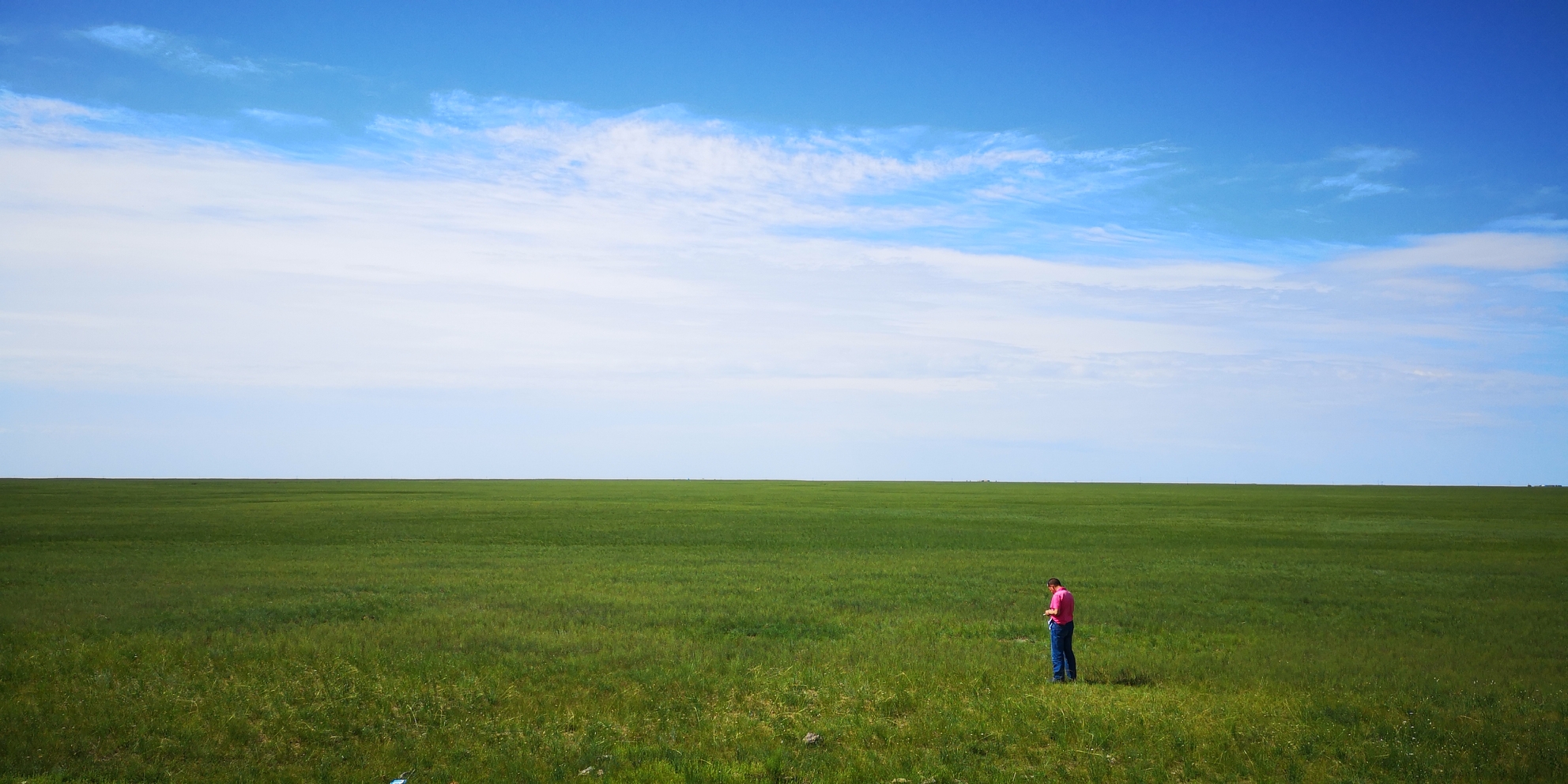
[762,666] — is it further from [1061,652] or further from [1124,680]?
[1124,680]

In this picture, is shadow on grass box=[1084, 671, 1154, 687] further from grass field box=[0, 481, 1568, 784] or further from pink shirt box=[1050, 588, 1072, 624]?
pink shirt box=[1050, 588, 1072, 624]

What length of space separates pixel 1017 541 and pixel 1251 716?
43.9 m

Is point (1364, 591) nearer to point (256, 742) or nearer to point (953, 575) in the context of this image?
point (953, 575)

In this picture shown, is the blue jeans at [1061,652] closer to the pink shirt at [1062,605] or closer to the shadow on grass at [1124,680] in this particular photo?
the pink shirt at [1062,605]

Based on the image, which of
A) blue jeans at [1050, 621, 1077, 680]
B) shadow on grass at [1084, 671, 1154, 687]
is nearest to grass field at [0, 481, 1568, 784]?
shadow on grass at [1084, 671, 1154, 687]

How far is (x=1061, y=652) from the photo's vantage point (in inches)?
861

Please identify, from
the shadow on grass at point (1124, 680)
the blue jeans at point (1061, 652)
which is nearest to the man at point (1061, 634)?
the blue jeans at point (1061, 652)

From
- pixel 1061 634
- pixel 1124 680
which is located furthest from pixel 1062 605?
pixel 1124 680

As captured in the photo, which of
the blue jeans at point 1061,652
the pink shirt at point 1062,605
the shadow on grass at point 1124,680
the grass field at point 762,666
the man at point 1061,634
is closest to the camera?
the grass field at point 762,666

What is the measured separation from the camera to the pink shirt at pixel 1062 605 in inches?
808

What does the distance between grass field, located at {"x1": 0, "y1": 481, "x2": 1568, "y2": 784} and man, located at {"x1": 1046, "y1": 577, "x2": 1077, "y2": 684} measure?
0.54 metres

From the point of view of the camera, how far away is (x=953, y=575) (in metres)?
43.3

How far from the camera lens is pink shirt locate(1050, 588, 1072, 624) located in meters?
20.5

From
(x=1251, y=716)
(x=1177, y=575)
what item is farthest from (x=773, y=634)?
(x=1177, y=575)
